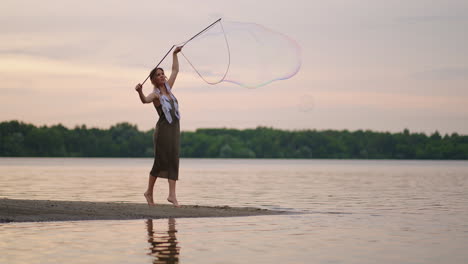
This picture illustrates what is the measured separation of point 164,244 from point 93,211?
14.8 feet

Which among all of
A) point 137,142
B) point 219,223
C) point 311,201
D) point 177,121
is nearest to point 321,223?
point 219,223

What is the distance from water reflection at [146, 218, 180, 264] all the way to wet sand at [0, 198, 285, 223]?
1477 mm

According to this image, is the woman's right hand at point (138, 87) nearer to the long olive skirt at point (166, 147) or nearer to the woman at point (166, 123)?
the woman at point (166, 123)

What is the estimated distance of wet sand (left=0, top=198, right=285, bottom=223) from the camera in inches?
611

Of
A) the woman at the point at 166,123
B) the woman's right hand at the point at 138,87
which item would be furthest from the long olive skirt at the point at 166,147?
the woman's right hand at the point at 138,87

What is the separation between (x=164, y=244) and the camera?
12266mm

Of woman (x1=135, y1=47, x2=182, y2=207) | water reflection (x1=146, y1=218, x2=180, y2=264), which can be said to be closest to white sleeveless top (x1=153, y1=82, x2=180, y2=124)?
woman (x1=135, y1=47, x2=182, y2=207)

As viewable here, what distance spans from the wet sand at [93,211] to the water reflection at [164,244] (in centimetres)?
148

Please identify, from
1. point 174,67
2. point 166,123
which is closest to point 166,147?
point 166,123

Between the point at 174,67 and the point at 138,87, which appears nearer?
the point at 138,87

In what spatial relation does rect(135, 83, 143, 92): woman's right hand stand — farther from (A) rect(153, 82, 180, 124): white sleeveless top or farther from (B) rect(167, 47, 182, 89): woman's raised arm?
(B) rect(167, 47, 182, 89): woman's raised arm

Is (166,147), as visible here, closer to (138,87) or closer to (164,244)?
(138,87)

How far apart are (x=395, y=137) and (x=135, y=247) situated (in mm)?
173210

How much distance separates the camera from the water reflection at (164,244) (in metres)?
11.0
